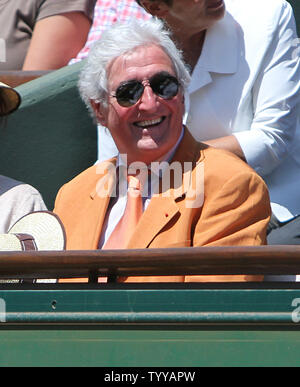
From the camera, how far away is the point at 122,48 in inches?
118

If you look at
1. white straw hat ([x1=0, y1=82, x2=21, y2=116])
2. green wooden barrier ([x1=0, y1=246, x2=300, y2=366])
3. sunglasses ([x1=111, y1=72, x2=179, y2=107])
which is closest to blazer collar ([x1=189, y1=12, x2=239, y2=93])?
sunglasses ([x1=111, y1=72, x2=179, y2=107])

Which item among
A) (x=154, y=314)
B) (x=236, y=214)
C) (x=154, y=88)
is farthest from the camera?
(x=154, y=88)

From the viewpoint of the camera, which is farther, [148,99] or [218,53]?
[218,53]

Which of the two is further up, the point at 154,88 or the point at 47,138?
the point at 154,88

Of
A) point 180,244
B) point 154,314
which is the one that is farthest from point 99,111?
point 154,314

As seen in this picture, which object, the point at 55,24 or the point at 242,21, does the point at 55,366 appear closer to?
the point at 242,21

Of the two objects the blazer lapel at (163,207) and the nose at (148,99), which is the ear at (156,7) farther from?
the blazer lapel at (163,207)

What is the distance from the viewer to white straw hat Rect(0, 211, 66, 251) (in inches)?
106

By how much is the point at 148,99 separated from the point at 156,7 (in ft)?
2.01

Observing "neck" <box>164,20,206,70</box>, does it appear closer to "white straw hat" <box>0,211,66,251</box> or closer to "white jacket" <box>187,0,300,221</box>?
"white jacket" <box>187,0,300,221</box>

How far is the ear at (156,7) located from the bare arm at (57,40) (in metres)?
0.49

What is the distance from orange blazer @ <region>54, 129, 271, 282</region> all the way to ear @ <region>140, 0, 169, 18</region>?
2.13 ft

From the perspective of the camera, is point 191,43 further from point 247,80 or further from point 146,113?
point 146,113

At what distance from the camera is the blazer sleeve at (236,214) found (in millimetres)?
2668
